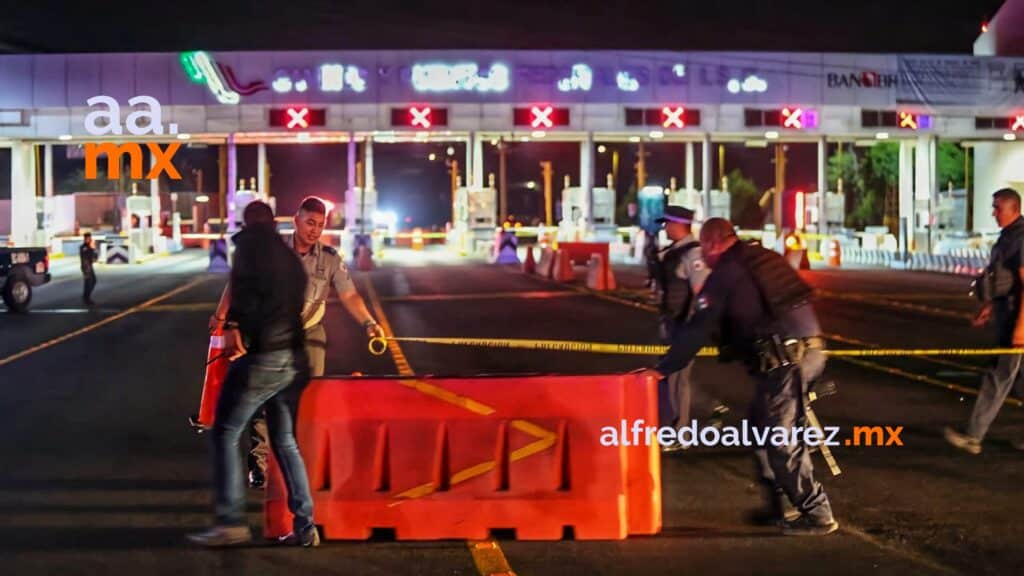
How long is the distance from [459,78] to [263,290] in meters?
34.6

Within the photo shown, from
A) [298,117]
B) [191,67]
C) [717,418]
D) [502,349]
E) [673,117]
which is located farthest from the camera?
[673,117]

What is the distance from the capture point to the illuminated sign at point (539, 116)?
40.5 metres

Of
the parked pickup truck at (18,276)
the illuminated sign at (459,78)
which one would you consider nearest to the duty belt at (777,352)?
the parked pickup truck at (18,276)

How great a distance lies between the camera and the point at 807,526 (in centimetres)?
692

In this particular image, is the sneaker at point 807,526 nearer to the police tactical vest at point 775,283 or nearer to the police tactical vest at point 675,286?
the police tactical vest at point 775,283

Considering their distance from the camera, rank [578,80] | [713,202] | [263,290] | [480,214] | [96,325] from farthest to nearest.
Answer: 1. [713,202]
2. [480,214]
3. [578,80]
4. [96,325]
5. [263,290]

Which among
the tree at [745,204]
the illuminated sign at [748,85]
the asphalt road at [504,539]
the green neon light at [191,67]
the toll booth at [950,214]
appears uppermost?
the green neon light at [191,67]

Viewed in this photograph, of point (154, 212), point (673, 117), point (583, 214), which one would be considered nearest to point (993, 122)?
point (673, 117)

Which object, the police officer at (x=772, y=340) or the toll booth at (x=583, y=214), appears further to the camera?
the toll booth at (x=583, y=214)

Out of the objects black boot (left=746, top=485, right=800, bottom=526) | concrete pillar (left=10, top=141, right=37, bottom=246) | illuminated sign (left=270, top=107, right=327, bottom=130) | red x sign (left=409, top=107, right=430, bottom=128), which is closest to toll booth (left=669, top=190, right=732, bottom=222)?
red x sign (left=409, top=107, right=430, bottom=128)

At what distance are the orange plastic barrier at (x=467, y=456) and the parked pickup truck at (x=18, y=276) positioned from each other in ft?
60.7

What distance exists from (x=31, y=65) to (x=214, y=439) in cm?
3665

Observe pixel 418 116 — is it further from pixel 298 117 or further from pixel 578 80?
pixel 578 80

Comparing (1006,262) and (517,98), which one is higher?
(517,98)
